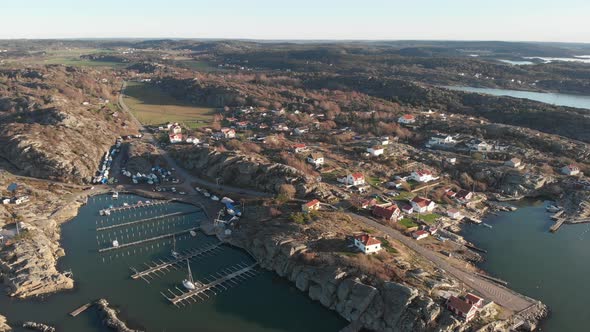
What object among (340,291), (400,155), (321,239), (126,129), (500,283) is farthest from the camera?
(126,129)

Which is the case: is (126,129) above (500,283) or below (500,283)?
above

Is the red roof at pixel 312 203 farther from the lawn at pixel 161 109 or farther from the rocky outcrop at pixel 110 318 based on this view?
the lawn at pixel 161 109

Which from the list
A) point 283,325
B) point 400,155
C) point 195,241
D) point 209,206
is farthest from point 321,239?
point 400,155

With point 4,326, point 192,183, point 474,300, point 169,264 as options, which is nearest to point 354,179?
point 192,183

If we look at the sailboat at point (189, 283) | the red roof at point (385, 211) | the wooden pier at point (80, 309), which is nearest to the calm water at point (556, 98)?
the red roof at point (385, 211)

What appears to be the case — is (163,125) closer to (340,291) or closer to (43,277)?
(43,277)

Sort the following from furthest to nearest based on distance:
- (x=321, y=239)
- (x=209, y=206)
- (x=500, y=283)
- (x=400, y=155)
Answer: (x=400, y=155) → (x=209, y=206) → (x=321, y=239) → (x=500, y=283)

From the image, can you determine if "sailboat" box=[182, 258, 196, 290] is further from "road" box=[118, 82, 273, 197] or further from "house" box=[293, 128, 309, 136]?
"house" box=[293, 128, 309, 136]

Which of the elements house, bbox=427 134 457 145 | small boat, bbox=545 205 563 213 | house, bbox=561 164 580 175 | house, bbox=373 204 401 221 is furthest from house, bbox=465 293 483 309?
house, bbox=427 134 457 145
